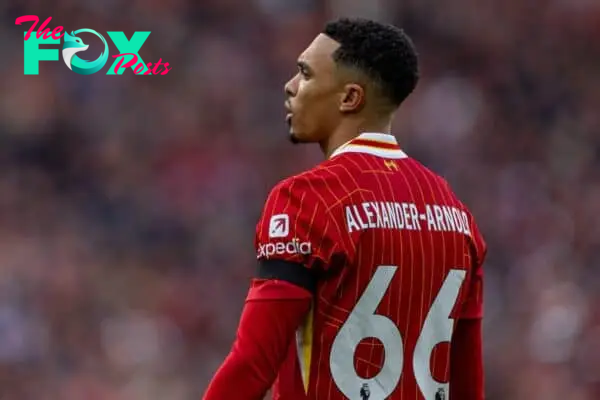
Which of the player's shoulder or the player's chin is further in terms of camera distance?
the player's chin

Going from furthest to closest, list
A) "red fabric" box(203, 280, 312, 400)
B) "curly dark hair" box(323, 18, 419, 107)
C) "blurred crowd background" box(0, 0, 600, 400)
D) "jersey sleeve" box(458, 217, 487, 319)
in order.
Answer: "blurred crowd background" box(0, 0, 600, 400) < "jersey sleeve" box(458, 217, 487, 319) < "curly dark hair" box(323, 18, 419, 107) < "red fabric" box(203, 280, 312, 400)

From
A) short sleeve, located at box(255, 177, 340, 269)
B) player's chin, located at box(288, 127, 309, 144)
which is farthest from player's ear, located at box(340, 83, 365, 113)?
short sleeve, located at box(255, 177, 340, 269)

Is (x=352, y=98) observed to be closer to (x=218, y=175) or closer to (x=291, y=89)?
(x=291, y=89)

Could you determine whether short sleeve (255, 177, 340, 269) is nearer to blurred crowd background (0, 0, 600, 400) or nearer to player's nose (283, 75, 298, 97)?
player's nose (283, 75, 298, 97)

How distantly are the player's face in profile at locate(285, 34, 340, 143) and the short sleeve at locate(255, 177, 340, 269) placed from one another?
228mm

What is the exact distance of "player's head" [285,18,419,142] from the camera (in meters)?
2.85

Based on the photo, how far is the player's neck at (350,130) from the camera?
2.90m

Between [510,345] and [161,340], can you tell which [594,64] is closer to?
[510,345]

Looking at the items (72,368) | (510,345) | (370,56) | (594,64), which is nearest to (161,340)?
(72,368)

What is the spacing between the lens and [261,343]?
265 cm

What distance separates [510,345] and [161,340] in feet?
6.12

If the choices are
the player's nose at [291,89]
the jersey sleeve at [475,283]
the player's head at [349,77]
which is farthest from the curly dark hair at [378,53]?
the jersey sleeve at [475,283]

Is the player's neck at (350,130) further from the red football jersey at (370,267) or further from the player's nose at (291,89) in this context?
the player's nose at (291,89)

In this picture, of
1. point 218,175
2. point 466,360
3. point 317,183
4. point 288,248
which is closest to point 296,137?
point 317,183
